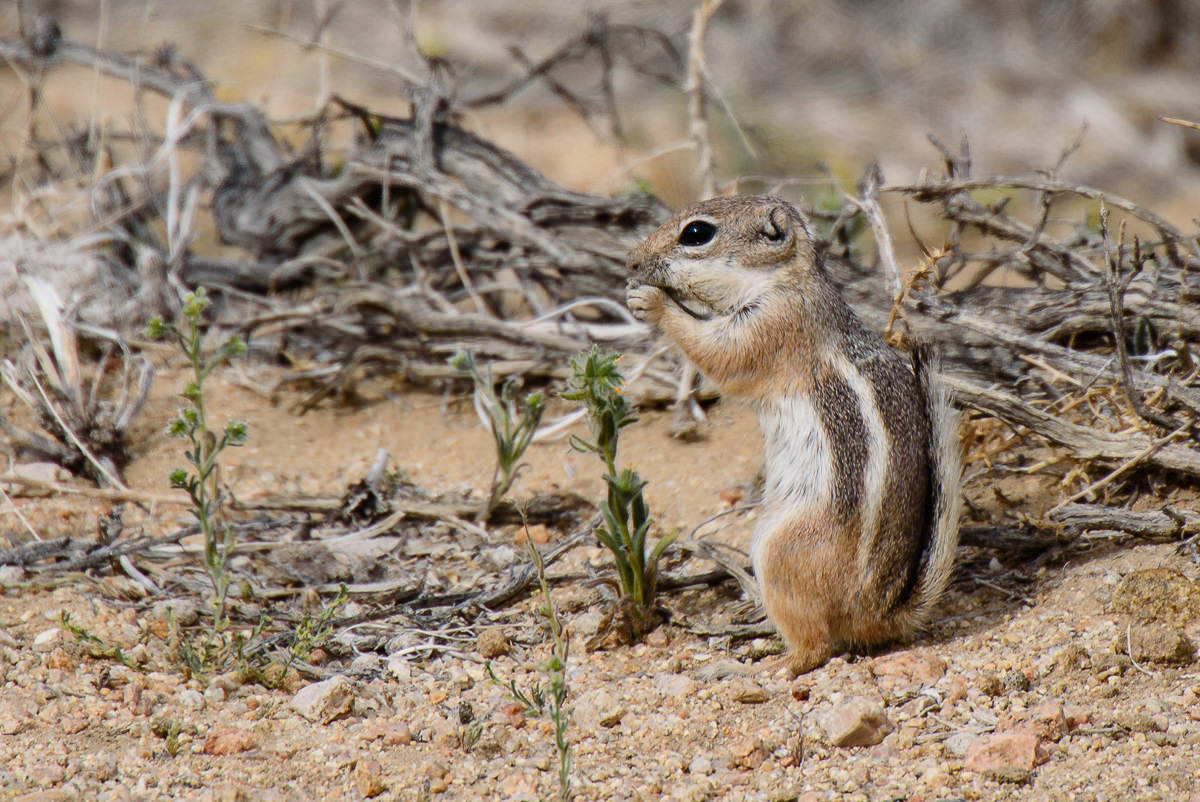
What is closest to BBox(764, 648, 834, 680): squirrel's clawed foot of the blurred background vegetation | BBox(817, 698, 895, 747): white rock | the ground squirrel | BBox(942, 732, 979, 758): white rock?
the ground squirrel

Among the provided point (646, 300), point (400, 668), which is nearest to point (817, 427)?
point (646, 300)

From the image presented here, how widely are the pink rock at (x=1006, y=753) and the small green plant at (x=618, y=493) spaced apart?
109cm

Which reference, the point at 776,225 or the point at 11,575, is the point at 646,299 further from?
the point at 11,575

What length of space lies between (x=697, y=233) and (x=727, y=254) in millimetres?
124

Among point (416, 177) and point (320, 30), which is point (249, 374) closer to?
point (416, 177)

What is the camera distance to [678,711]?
3.11 metres

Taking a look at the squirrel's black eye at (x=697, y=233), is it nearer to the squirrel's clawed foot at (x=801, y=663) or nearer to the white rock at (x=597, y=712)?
the squirrel's clawed foot at (x=801, y=663)

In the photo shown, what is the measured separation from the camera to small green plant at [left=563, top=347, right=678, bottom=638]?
10.6ft

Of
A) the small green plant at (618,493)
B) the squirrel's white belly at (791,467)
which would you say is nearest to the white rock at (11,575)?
the small green plant at (618,493)

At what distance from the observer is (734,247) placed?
3.77 m

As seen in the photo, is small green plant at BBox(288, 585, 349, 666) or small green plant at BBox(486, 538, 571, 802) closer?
small green plant at BBox(486, 538, 571, 802)

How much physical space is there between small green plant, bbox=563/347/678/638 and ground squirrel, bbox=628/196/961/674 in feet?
1.16

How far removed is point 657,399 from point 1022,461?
1579mm

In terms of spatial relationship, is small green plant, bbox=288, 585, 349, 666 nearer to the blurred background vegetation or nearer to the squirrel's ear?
the squirrel's ear
